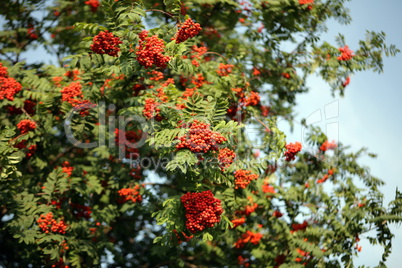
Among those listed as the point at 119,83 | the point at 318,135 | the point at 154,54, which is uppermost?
the point at 154,54

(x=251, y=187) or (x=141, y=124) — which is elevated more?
(x=141, y=124)

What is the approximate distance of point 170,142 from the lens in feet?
15.9

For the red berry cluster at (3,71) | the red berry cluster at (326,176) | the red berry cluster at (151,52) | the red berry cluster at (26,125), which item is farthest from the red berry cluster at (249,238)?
the red berry cluster at (3,71)

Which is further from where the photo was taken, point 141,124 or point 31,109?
point 31,109

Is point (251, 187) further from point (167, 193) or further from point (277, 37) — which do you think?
point (277, 37)

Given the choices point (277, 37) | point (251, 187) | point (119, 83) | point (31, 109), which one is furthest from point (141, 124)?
point (277, 37)

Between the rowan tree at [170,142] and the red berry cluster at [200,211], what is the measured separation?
0.7 inches

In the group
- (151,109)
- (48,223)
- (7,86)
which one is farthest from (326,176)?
(7,86)

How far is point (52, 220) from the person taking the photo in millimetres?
6520

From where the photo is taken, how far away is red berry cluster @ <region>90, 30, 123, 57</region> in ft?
17.3

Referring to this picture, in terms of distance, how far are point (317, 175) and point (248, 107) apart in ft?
10.8

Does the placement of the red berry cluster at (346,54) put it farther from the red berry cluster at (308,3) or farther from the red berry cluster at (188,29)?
the red berry cluster at (188,29)

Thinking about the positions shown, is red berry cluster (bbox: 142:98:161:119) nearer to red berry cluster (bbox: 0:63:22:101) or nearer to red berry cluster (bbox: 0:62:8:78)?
red berry cluster (bbox: 0:63:22:101)

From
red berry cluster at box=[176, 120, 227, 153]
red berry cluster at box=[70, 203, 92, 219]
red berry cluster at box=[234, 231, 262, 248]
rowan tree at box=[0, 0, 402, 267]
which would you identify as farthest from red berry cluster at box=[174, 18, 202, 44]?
red berry cluster at box=[234, 231, 262, 248]
